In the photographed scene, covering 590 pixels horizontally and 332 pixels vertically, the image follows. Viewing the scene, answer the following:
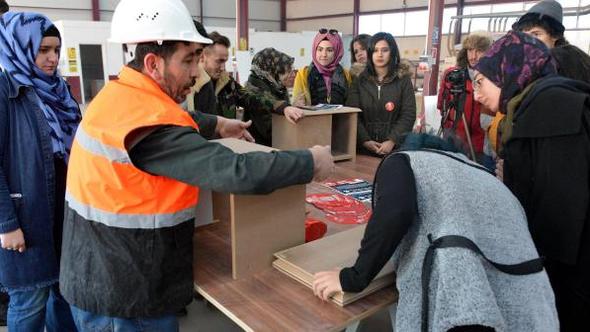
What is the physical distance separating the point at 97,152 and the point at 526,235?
39.5 inches

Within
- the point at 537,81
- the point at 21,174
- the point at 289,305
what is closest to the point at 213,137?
the point at 21,174

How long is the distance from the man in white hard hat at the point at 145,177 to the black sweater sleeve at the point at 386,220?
164mm

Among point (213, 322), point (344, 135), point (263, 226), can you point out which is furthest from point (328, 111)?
point (213, 322)

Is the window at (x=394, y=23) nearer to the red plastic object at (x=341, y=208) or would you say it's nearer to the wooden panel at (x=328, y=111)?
the wooden panel at (x=328, y=111)

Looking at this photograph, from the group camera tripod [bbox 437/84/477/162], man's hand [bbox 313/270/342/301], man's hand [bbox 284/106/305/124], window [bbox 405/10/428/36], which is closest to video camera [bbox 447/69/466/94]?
camera tripod [bbox 437/84/477/162]

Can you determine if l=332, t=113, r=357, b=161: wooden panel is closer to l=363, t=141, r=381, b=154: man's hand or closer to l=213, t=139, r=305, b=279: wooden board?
l=363, t=141, r=381, b=154: man's hand

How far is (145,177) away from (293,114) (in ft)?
3.98

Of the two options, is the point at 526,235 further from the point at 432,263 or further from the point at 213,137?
the point at 213,137

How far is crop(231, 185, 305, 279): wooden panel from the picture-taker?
45.7 inches

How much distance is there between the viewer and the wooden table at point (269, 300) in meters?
1.00

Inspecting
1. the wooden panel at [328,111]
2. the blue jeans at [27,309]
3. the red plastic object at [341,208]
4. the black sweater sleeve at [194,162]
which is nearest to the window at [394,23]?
the wooden panel at [328,111]

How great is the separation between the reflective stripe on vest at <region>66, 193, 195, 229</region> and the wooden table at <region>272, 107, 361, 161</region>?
1.22 meters

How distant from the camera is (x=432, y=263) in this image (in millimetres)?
950

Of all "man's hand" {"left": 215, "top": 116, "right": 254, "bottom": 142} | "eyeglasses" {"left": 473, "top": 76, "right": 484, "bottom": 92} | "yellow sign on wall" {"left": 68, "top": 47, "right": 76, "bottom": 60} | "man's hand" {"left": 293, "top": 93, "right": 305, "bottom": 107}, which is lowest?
"man's hand" {"left": 215, "top": 116, "right": 254, "bottom": 142}
